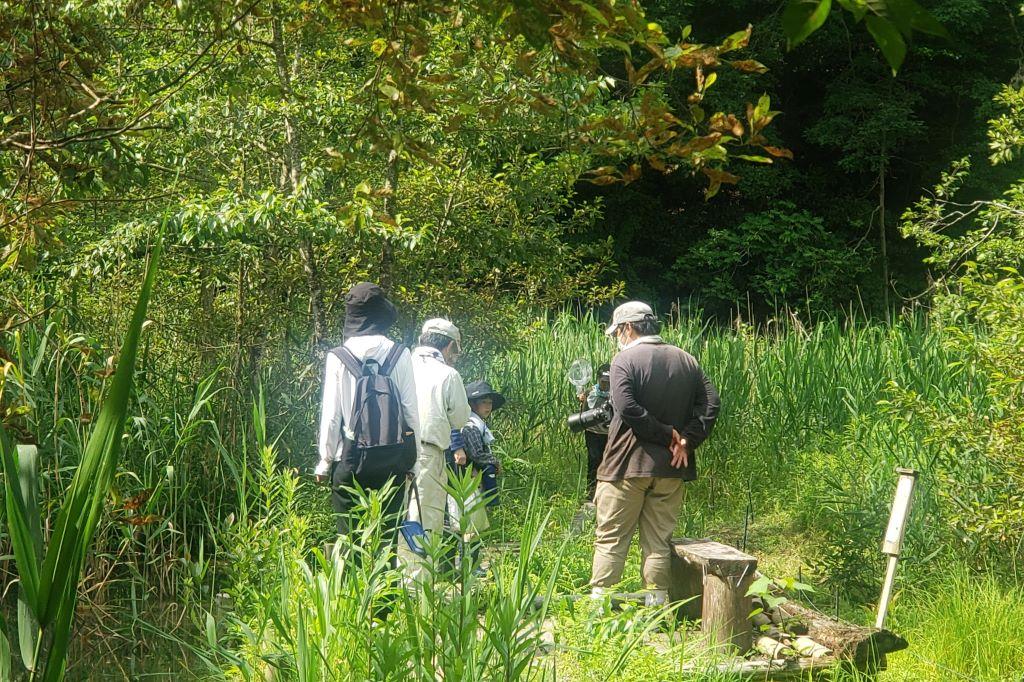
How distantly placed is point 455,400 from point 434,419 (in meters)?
0.15

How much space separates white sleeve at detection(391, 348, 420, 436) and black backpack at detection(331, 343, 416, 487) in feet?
0.20

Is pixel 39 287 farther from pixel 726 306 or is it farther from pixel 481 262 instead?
pixel 726 306

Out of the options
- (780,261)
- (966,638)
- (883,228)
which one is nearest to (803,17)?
(966,638)

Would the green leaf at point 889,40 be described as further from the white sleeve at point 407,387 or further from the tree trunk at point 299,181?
the tree trunk at point 299,181

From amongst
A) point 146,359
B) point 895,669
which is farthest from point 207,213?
point 895,669

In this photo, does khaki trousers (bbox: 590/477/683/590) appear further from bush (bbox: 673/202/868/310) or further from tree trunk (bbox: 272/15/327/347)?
bush (bbox: 673/202/868/310)

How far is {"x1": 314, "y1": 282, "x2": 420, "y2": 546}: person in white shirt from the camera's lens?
4.93m

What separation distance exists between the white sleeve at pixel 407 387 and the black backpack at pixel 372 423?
0.20ft

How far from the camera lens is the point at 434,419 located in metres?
5.65

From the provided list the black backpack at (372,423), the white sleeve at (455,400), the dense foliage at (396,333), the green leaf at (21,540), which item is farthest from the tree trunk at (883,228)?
the green leaf at (21,540)

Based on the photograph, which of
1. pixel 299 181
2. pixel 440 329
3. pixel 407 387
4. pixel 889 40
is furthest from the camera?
pixel 299 181

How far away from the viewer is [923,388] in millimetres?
7684

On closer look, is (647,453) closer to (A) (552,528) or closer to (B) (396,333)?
(A) (552,528)

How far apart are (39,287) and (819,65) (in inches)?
746
